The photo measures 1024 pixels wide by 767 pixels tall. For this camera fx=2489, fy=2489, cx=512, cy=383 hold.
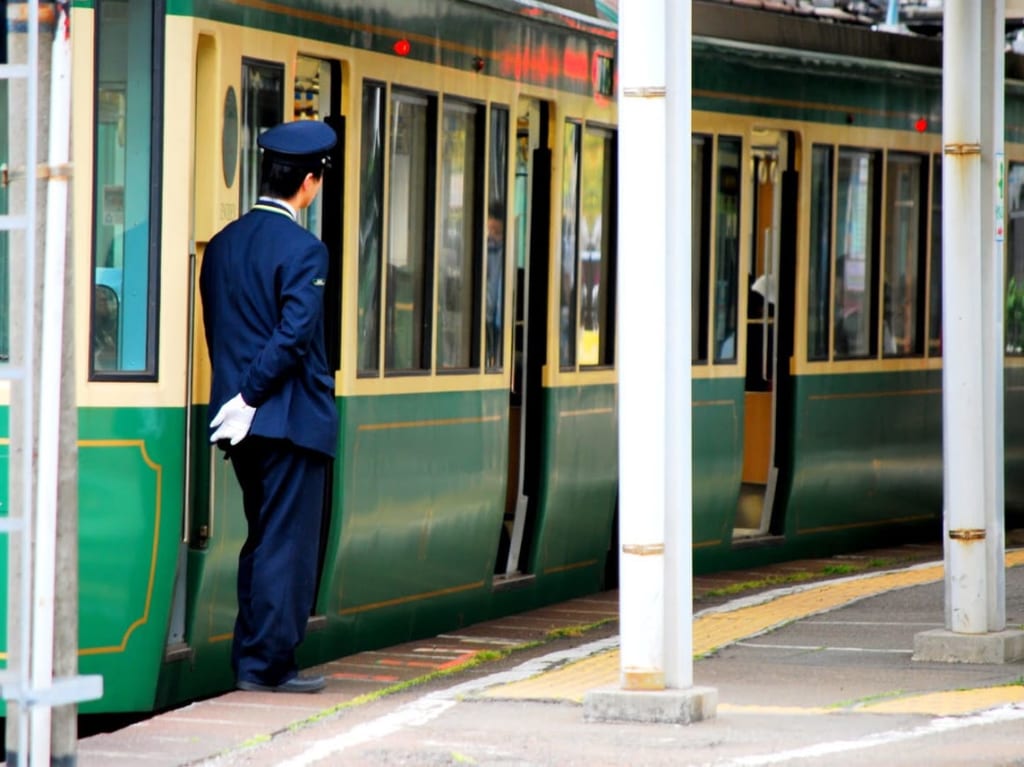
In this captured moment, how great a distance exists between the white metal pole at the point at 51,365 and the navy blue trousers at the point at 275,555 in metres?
2.38

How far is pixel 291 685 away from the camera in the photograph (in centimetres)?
813

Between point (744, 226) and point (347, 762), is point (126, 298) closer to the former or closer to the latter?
point (347, 762)

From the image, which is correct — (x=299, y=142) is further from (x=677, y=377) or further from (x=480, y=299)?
(x=480, y=299)

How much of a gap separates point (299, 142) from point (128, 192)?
0.60 metres

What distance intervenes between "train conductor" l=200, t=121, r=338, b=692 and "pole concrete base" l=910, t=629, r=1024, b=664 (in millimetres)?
2204

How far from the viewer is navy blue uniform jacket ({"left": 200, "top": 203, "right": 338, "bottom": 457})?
791cm

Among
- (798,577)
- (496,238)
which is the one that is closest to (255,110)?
(496,238)

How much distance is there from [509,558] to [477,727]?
3614 mm

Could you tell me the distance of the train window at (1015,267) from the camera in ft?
50.8

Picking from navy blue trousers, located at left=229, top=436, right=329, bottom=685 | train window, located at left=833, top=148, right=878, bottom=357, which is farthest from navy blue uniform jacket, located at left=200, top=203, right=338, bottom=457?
train window, located at left=833, top=148, right=878, bottom=357

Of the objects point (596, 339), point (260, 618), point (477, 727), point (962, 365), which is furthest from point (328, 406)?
point (596, 339)

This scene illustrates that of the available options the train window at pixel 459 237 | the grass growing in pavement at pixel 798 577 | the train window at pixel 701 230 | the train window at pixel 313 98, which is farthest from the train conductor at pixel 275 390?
the train window at pixel 701 230

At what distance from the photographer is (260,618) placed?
804cm

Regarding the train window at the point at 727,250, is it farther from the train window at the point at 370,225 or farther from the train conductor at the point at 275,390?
the train conductor at the point at 275,390
